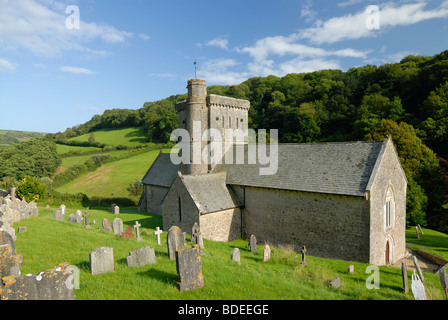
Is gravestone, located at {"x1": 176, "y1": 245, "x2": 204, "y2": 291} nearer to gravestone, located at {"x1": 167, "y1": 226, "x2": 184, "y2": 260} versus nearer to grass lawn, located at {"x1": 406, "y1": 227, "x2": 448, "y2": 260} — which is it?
gravestone, located at {"x1": 167, "y1": 226, "x2": 184, "y2": 260}

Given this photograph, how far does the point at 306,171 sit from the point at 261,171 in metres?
3.92

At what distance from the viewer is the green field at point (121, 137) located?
229 ft

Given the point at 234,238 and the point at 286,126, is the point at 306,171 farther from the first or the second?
the point at 286,126

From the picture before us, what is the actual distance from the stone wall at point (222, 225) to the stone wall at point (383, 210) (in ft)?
31.7

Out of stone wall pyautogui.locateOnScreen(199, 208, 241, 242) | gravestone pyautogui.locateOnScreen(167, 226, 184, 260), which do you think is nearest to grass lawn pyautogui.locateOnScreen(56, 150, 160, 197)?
stone wall pyautogui.locateOnScreen(199, 208, 241, 242)

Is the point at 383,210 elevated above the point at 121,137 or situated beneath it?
situated beneath

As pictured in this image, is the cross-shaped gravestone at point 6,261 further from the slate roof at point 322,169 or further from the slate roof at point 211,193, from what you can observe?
the slate roof at point 322,169

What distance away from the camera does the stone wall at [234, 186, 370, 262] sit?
1503 cm

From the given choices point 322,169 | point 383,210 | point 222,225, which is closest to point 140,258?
point 222,225

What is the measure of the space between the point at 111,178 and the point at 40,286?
151 ft

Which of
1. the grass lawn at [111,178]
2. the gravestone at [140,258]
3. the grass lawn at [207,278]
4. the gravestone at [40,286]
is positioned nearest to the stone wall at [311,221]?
the grass lawn at [207,278]

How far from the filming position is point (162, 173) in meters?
31.3

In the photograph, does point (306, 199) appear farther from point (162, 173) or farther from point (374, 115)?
point (374, 115)
